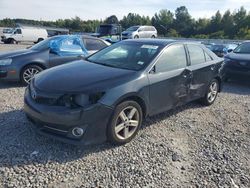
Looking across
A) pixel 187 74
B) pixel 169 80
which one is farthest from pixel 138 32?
pixel 169 80

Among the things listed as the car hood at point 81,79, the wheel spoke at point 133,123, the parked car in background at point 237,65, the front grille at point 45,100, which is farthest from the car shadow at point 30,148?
the parked car in background at point 237,65

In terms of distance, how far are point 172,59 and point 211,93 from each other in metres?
1.73

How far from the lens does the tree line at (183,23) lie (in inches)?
2461

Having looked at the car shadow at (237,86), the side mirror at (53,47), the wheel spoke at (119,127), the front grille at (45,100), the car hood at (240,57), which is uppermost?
the side mirror at (53,47)

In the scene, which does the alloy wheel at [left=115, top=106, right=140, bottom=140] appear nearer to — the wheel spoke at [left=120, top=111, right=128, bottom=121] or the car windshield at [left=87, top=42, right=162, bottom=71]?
the wheel spoke at [left=120, top=111, right=128, bottom=121]

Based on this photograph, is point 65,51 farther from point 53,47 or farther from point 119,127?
point 119,127

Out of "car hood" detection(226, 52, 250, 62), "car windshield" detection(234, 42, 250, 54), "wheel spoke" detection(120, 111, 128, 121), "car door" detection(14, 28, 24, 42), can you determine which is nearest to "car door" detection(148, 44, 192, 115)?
"wheel spoke" detection(120, 111, 128, 121)

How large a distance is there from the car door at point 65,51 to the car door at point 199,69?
316cm

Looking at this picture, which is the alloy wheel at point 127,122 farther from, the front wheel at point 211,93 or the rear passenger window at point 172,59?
the front wheel at point 211,93

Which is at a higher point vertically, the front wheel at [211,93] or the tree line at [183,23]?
the tree line at [183,23]

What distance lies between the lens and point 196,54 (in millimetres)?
5133

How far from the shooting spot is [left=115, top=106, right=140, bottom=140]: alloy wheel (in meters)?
3.57

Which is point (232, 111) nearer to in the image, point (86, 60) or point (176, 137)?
point (176, 137)

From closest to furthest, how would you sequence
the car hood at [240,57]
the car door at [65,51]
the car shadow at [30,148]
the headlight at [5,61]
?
the car shadow at [30,148], the headlight at [5,61], the car door at [65,51], the car hood at [240,57]
